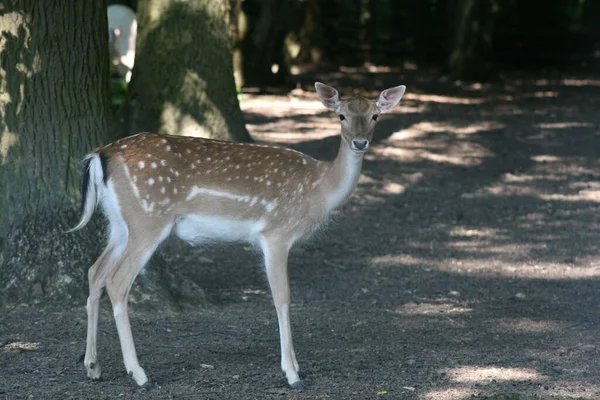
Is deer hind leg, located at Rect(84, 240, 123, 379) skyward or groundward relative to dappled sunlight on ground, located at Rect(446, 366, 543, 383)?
skyward

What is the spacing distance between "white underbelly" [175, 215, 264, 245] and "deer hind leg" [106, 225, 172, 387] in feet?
0.66

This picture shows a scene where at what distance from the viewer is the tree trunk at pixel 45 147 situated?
604cm

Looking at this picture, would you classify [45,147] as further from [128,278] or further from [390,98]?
[390,98]

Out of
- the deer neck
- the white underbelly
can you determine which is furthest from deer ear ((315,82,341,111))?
the white underbelly

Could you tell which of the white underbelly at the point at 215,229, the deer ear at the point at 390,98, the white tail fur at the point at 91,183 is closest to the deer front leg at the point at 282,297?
the white underbelly at the point at 215,229

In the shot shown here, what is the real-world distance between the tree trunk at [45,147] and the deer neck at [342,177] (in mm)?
1663

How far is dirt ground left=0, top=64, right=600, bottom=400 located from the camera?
506 cm

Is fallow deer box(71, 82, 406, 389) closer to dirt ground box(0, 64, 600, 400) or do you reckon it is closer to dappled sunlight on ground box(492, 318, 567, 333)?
dirt ground box(0, 64, 600, 400)

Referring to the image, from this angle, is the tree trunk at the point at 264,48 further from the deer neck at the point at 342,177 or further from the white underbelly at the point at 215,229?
the white underbelly at the point at 215,229

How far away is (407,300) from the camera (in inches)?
272

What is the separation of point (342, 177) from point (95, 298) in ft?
4.99

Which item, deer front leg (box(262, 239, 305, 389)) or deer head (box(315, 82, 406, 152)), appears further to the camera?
deer head (box(315, 82, 406, 152))

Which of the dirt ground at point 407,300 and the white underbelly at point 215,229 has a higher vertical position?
the white underbelly at point 215,229

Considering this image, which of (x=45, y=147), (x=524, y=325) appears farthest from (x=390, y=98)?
(x=45, y=147)
